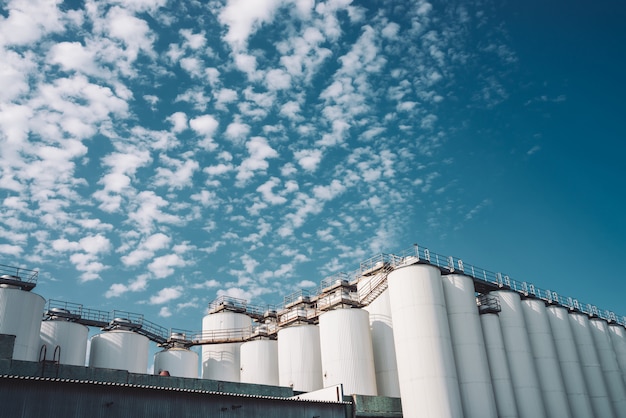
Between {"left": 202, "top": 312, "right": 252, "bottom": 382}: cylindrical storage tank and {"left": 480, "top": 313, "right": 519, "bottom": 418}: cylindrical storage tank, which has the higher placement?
{"left": 202, "top": 312, "right": 252, "bottom": 382}: cylindrical storage tank

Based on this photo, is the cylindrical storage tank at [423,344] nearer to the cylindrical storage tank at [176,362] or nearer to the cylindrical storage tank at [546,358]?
the cylindrical storage tank at [546,358]

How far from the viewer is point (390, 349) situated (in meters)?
43.2

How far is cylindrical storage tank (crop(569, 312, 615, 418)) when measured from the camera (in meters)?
50.9

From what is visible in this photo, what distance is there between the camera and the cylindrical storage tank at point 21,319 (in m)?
37.7

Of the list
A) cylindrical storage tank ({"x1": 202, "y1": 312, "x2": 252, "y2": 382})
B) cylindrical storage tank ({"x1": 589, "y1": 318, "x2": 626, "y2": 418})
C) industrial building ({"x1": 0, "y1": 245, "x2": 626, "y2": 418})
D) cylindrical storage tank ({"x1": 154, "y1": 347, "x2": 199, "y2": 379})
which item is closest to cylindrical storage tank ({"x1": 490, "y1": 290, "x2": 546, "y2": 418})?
industrial building ({"x1": 0, "y1": 245, "x2": 626, "y2": 418})

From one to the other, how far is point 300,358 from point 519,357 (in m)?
18.0

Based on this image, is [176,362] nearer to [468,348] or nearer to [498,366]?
[468,348]

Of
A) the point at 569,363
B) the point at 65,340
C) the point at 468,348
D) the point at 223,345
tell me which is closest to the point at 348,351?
the point at 468,348

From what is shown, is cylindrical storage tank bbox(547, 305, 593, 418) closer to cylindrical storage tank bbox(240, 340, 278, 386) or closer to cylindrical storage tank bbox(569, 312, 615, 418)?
cylindrical storage tank bbox(569, 312, 615, 418)

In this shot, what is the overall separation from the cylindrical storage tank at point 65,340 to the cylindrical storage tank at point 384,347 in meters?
24.2

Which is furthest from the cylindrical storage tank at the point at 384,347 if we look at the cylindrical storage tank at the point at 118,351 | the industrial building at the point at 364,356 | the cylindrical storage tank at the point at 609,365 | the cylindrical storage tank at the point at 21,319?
the cylindrical storage tank at the point at 609,365

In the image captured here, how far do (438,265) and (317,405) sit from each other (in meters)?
16.6

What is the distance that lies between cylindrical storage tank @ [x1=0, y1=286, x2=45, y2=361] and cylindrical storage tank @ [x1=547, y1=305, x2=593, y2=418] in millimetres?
44539

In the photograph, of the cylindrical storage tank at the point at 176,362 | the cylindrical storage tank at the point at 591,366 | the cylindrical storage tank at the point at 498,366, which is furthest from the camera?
the cylindrical storage tank at the point at 591,366
